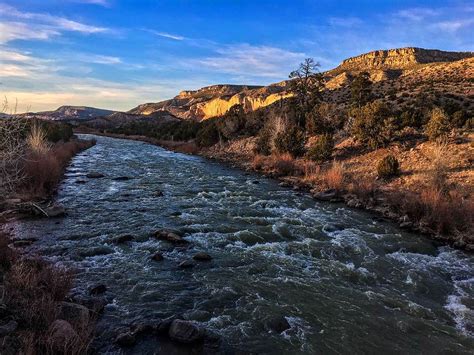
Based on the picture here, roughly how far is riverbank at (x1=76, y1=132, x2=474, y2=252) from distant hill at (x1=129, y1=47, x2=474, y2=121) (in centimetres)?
2204

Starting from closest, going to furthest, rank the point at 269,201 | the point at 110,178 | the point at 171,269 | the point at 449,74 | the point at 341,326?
the point at 341,326 < the point at 171,269 < the point at 269,201 < the point at 110,178 < the point at 449,74

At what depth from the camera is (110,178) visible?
96.6ft

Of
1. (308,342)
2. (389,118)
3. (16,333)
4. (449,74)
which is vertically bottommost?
(308,342)

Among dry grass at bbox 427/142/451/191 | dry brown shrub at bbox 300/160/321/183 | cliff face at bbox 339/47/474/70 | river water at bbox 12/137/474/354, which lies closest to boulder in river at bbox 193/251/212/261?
river water at bbox 12/137/474/354

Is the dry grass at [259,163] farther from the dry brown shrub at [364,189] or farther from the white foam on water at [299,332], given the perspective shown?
the white foam on water at [299,332]

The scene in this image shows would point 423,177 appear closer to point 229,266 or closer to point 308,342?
point 229,266

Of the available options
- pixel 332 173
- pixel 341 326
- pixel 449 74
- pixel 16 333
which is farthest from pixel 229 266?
pixel 449 74

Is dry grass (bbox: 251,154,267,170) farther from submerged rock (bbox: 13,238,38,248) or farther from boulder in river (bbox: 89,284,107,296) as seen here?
boulder in river (bbox: 89,284,107,296)

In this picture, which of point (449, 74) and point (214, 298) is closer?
point (214, 298)

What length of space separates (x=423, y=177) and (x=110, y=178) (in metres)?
22.2

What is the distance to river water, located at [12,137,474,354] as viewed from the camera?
28.1ft

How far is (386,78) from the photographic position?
95375 millimetres

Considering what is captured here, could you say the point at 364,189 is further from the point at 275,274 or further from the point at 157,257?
the point at 157,257

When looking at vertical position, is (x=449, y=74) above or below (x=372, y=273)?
above
